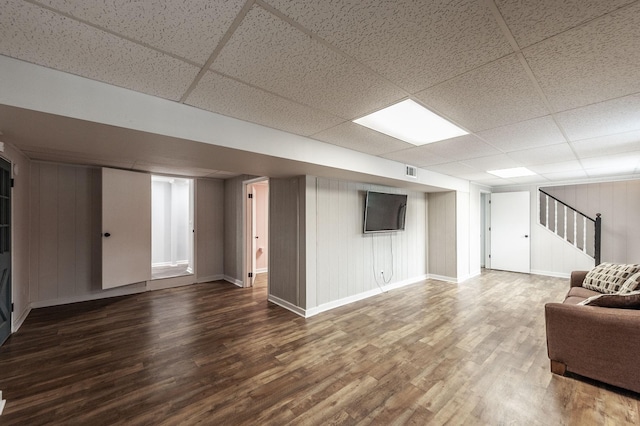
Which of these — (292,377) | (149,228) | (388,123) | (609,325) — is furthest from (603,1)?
(149,228)

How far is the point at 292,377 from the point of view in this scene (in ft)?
7.36

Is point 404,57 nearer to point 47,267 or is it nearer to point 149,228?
point 149,228

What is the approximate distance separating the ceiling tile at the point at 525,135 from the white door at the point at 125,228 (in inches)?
205

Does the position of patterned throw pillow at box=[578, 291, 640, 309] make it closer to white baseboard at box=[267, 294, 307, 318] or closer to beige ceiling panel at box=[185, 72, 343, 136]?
beige ceiling panel at box=[185, 72, 343, 136]

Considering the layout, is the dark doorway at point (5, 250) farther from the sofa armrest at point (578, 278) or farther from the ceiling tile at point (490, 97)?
the sofa armrest at point (578, 278)

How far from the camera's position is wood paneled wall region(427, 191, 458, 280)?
5578 mm

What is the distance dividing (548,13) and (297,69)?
121 centimetres

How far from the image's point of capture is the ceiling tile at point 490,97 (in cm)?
163

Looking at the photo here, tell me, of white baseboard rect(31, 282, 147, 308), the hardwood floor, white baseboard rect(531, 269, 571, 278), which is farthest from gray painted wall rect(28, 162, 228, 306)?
white baseboard rect(531, 269, 571, 278)

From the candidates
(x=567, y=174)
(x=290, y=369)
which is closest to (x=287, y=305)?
(x=290, y=369)

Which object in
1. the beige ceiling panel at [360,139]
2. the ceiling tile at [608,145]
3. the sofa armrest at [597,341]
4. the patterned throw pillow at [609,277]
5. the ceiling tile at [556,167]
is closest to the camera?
the sofa armrest at [597,341]

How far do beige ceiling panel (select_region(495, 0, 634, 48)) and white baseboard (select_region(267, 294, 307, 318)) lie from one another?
137 inches

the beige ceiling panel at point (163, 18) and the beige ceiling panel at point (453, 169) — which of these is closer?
the beige ceiling panel at point (163, 18)

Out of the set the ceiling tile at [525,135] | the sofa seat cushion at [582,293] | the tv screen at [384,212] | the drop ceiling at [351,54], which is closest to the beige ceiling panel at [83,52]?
the drop ceiling at [351,54]
